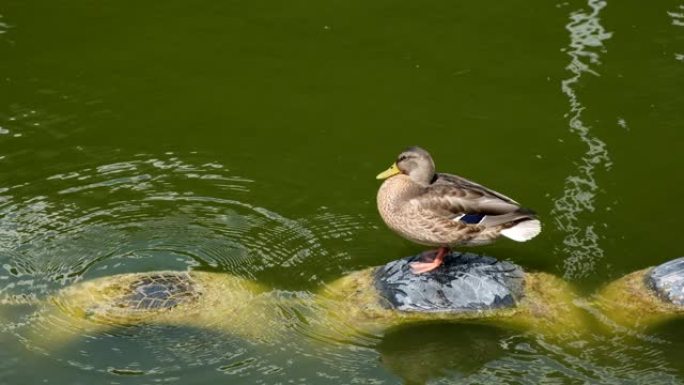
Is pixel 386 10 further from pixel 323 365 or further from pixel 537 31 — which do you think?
pixel 323 365

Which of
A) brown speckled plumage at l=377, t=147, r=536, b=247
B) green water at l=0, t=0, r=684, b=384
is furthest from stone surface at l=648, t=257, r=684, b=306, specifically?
brown speckled plumage at l=377, t=147, r=536, b=247

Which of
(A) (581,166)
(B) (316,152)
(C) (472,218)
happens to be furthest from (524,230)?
(B) (316,152)

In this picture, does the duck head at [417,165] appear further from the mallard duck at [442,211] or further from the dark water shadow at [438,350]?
the dark water shadow at [438,350]

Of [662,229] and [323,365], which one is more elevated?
[662,229]

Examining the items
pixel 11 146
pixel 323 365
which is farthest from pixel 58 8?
pixel 323 365

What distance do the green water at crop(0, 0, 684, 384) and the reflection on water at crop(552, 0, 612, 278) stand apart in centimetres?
2

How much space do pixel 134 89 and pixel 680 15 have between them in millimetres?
5244

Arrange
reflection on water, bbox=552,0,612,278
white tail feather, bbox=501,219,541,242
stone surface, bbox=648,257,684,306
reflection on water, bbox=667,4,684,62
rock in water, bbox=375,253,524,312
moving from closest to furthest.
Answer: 1. white tail feather, bbox=501,219,541,242
2. rock in water, bbox=375,253,524,312
3. stone surface, bbox=648,257,684,306
4. reflection on water, bbox=552,0,612,278
5. reflection on water, bbox=667,4,684,62

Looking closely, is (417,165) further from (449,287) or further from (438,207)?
(449,287)

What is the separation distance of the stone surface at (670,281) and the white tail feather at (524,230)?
0.89m

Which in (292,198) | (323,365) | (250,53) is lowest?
(323,365)

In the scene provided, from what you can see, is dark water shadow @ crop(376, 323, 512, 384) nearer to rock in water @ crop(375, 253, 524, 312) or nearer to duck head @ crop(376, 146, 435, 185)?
rock in water @ crop(375, 253, 524, 312)

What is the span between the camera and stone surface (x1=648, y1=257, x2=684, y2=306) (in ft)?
22.5

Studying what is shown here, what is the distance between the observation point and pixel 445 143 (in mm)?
8828
